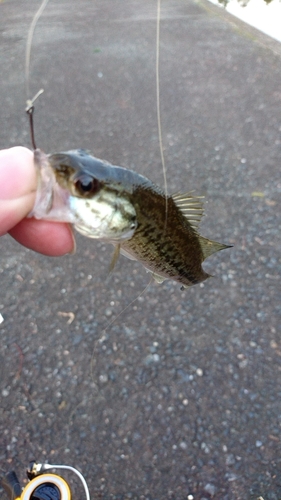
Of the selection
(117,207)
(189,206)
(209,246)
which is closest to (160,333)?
(209,246)

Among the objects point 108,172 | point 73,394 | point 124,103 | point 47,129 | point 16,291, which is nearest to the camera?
point 108,172

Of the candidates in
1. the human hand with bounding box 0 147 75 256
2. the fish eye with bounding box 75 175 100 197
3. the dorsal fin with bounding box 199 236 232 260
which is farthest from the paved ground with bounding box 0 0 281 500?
the fish eye with bounding box 75 175 100 197

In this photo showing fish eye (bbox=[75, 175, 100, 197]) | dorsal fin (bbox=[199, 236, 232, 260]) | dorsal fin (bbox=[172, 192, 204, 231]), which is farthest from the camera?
dorsal fin (bbox=[199, 236, 232, 260])

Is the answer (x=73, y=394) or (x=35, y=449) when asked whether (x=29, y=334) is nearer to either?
(x=73, y=394)

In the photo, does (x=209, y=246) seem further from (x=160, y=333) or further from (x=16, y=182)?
(x=160, y=333)

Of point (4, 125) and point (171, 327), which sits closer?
point (171, 327)

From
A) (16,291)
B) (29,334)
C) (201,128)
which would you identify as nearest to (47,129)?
(201,128)

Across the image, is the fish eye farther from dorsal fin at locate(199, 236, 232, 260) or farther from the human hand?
dorsal fin at locate(199, 236, 232, 260)
